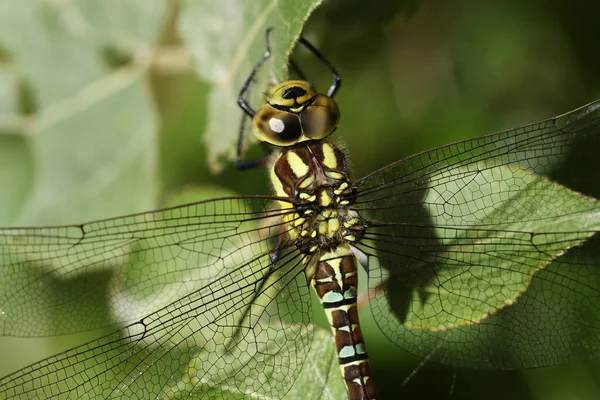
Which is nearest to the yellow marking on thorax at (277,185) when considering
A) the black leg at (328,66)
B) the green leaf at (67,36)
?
the black leg at (328,66)

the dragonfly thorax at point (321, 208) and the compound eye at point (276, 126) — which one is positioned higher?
the compound eye at point (276, 126)

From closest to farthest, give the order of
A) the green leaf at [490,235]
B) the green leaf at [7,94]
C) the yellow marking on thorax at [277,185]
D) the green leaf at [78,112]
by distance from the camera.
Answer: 1. the green leaf at [490,235]
2. the yellow marking on thorax at [277,185]
3. the green leaf at [78,112]
4. the green leaf at [7,94]

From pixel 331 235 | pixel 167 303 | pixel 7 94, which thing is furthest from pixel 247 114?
pixel 7 94

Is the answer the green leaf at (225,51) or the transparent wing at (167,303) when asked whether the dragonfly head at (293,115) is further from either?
the transparent wing at (167,303)

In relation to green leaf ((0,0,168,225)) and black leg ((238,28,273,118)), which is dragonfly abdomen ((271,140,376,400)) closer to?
black leg ((238,28,273,118))

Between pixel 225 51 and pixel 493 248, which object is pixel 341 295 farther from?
pixel 225 51

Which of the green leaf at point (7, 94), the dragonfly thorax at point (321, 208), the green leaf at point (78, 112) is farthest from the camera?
the green leaf at point (7, 94)
